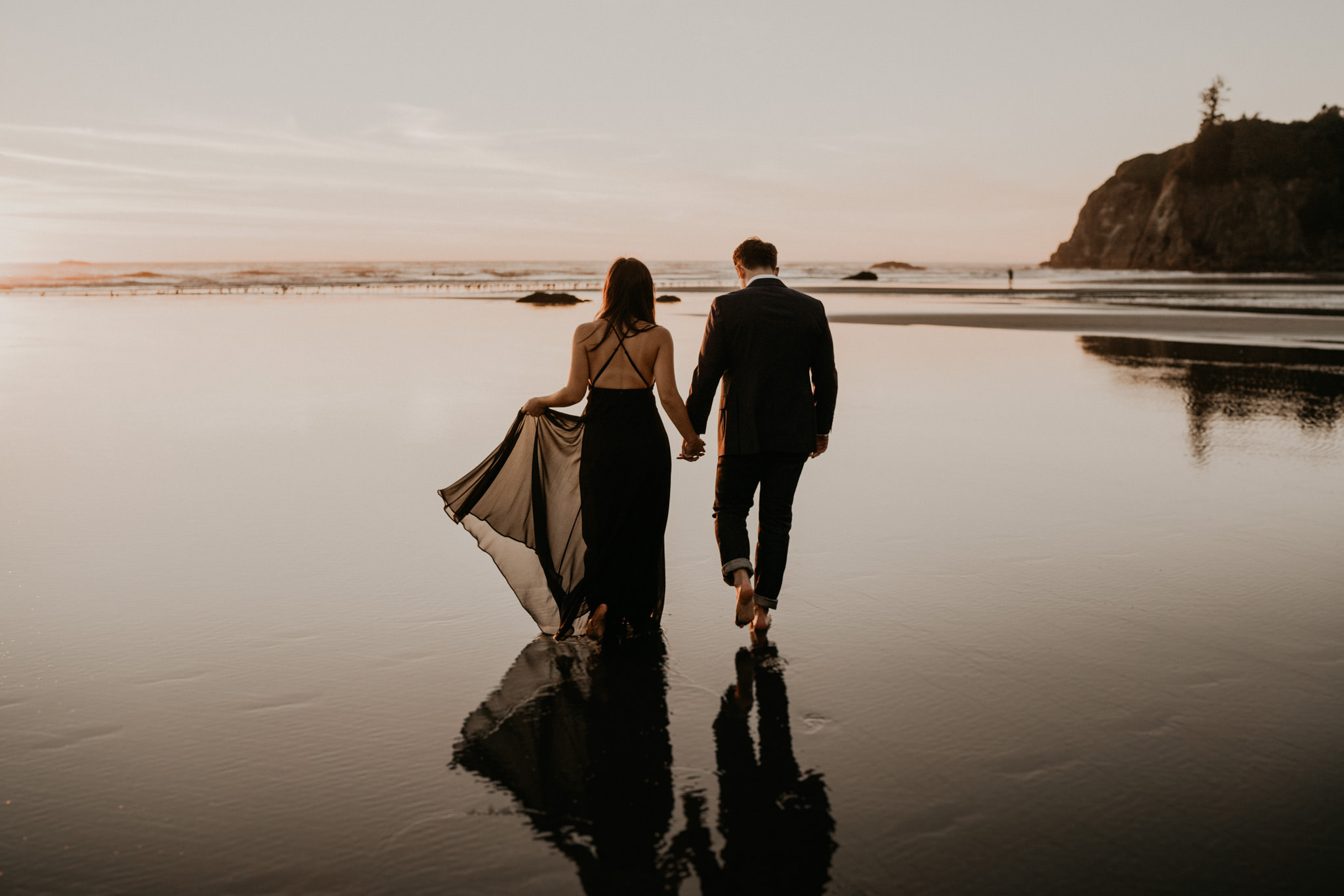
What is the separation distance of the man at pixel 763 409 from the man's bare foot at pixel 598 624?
62 centimetres

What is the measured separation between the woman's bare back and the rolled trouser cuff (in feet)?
3.13

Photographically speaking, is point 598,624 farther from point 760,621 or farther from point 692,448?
point 692,448

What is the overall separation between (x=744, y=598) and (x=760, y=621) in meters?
0.13

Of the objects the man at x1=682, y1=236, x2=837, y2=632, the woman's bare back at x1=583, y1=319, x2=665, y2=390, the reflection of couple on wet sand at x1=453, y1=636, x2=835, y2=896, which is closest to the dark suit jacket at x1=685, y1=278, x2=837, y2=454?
the man at x1=682, y1=236, x2=837, y2=632

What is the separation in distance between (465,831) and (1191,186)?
393 feet

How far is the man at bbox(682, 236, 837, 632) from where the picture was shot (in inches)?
183

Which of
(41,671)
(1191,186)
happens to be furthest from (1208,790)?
(1191,186)

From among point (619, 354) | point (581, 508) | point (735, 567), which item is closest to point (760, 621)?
point (735, 567)

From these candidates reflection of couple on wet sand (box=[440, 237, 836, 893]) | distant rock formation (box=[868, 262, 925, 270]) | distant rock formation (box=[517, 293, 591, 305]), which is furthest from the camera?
distant rock formation (box=[868, 262, 925, 270])

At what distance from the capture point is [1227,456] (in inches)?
336

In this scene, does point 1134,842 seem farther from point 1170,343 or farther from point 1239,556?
point 1170,343

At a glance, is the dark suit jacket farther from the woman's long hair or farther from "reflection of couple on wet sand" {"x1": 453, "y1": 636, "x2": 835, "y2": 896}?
"reflection of couple on wet sand" {"x1": 453, "y1": 636, "x2": 835, "y2": 896}

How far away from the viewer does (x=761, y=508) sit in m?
4.86

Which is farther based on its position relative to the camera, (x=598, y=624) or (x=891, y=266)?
(x=891, y=266)
